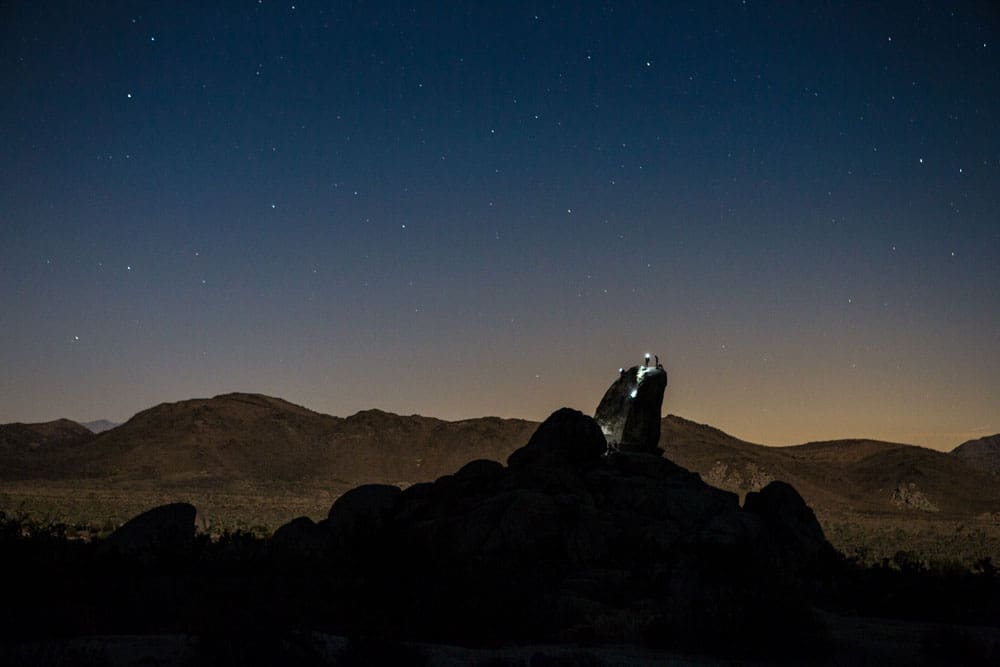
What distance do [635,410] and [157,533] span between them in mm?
17239

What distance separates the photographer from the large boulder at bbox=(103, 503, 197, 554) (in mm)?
19406

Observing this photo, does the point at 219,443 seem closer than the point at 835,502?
No

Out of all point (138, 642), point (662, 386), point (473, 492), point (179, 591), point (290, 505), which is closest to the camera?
point (138, 642)

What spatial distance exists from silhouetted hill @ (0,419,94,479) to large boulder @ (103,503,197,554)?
77.9m

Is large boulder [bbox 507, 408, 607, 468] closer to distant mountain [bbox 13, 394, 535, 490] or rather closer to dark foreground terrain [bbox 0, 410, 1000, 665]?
dark foreground terrain [bbox 0, 410, 1000, 665]

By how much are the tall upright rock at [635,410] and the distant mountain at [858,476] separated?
5336 cm

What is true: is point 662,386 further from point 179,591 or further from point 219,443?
point 219,443

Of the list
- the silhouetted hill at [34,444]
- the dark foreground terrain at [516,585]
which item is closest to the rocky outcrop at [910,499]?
the dark foreground terrain at [516,585]

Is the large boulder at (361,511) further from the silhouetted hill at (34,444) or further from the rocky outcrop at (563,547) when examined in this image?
the silhouetted hill at (34,444)

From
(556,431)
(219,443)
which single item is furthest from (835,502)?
(219,443)

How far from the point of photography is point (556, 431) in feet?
92.6

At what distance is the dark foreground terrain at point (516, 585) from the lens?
10.2 meters

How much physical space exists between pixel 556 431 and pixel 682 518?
20.3ft

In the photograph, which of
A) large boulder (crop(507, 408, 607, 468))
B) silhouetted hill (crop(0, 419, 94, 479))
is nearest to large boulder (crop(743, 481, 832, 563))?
large boulder (crop(507, 408, 607, 468))
